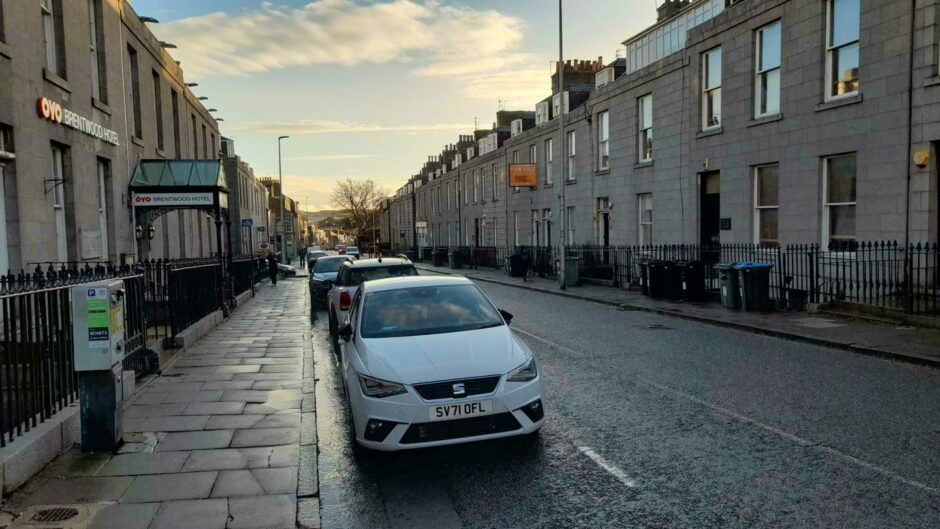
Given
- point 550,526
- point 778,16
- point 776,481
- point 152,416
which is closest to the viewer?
point 550,526

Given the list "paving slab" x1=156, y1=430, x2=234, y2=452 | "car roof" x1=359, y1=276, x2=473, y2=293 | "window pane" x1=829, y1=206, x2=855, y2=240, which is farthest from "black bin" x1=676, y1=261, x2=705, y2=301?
"paving slab" x1=156, y1=430, x2=234, y2=452

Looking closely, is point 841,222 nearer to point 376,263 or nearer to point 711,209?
point 711,209

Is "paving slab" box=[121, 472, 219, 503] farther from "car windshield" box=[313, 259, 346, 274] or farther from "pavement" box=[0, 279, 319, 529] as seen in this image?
"car windshield" box=[313, 259, 346, 274]

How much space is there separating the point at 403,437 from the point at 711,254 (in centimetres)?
1679

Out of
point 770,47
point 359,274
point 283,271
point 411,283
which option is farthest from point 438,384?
point 283,271

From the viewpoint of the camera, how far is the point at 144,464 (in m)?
5.51

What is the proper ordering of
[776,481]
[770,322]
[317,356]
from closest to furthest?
[776,481] → [317,356] → [770,322]

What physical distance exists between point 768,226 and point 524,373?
47.9ft

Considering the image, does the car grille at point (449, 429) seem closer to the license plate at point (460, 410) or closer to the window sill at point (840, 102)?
the license plate at point (460, 410)

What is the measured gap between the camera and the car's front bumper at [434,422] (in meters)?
5.24

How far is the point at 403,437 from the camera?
5250 mm

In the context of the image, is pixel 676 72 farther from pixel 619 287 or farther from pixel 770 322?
pixel 770 322

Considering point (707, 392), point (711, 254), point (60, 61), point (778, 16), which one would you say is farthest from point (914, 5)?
point (60, 61)

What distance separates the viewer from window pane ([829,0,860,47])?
1461 centimetres
